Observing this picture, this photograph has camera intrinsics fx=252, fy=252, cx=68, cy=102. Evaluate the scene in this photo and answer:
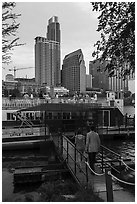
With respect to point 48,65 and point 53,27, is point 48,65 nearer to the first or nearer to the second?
point 48,65

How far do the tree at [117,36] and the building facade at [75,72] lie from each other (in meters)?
41.8

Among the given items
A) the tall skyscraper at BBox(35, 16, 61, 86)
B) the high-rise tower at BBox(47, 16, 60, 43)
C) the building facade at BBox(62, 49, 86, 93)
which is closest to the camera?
the high-rise tower at BBox(47, 16, 60, 43)

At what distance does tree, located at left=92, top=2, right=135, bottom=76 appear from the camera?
659 centimetres

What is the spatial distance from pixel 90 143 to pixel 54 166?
3.75 meters

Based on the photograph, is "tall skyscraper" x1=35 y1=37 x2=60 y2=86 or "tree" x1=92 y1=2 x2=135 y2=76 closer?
"tree" x1=92 y1=2 x2=135 y2=76

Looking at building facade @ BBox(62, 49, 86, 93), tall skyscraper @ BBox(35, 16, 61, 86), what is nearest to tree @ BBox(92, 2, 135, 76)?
building facade @ BBox(62, 49, 86, 93)

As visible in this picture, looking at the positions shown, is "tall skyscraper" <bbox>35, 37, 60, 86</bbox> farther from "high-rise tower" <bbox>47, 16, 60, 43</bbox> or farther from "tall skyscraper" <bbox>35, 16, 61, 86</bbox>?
"high-rise tower" <bbox>47, 16, 60, 43</bbox>

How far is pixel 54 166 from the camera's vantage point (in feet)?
37.7

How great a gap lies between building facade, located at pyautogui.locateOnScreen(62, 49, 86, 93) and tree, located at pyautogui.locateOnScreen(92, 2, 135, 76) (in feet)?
137

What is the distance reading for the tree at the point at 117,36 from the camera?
659 centimetres

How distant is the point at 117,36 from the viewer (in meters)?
7.25

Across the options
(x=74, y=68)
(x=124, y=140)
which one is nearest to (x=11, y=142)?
(x=124, y=140)

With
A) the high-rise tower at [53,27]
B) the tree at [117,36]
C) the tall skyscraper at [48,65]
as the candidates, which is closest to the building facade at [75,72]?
the tall skyscraper at [48,65]

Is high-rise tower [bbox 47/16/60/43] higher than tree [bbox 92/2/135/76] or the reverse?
higher
